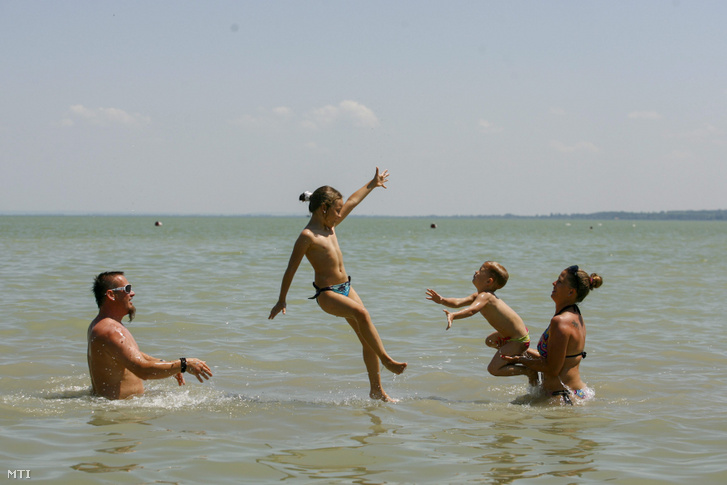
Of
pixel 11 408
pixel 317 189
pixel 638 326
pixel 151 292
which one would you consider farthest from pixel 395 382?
pixel 151 292

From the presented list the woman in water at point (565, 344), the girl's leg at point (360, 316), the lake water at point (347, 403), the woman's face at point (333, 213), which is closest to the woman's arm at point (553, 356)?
the woman in water at point (565, 344)

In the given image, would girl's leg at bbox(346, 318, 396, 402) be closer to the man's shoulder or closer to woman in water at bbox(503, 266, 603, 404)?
woman in water at bbox(503, 266, 603, 404)

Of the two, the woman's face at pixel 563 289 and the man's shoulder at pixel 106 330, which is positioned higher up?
the woman's face at pixel 563 289

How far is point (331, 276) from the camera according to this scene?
6930 mm

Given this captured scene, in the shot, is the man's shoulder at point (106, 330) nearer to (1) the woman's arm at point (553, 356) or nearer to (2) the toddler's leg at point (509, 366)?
(2) the toddler's leg at point (509, 366)

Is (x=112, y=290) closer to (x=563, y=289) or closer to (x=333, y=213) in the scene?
(x=333, y=213)

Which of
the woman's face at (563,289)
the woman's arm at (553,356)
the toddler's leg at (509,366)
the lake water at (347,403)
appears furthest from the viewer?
the toddler's leg at (509,366)

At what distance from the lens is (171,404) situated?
21.7 feet

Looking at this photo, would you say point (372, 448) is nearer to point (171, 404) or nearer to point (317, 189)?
point (171, 404)

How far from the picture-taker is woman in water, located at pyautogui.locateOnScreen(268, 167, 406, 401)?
22.3 ft

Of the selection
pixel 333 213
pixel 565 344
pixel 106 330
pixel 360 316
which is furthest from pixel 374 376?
pixel 106 330

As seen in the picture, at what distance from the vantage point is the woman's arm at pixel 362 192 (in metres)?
Result: 7.38

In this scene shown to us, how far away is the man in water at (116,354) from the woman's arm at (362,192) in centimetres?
211

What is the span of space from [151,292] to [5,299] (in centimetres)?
279
